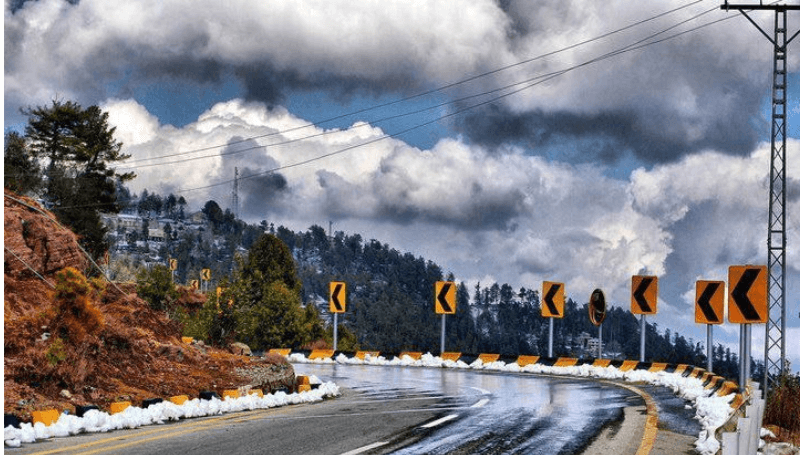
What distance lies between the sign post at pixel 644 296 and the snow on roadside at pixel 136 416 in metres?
12.1

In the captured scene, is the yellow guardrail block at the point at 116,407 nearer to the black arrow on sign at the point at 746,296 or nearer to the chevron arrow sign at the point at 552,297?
the black arrow on sign at the point at 746,296

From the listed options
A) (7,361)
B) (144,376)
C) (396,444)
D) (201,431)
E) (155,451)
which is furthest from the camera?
(144,376)

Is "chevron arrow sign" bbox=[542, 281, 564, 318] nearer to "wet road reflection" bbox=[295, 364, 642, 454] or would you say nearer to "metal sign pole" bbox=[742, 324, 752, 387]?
"wet road reflection" bbox=[295, 364, 642, 454]

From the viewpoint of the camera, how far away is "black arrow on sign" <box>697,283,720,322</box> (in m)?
21.2

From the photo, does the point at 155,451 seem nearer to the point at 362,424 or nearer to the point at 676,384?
the point at 362,424

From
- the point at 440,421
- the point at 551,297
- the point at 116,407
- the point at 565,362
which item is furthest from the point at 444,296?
the point at 116,407

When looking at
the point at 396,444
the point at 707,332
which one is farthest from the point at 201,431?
the point at 707,332

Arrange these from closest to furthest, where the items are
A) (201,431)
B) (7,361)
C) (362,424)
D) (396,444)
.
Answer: (396,444) < (201,431) < (362,424) < (7,361)

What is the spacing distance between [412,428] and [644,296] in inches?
606

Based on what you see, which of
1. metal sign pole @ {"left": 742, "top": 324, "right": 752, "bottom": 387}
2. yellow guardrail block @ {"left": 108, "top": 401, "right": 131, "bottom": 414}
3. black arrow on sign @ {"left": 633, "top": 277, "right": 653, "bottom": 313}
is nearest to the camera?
yellow guardrail block @ {"left": 108, "top": 401, "right": 131, "bottom": 414}

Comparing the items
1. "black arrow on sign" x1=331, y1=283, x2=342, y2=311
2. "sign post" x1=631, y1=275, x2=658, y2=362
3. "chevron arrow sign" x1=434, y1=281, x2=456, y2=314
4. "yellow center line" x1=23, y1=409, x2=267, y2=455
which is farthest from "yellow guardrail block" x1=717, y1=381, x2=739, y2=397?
"black arrow on sign" x1=331, y1=283, x2=342, y2=311

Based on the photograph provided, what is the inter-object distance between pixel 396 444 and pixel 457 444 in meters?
0.74

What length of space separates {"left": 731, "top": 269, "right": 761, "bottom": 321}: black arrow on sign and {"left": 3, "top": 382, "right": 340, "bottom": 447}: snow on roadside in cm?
861

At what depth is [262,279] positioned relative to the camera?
56.8 meters
